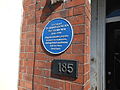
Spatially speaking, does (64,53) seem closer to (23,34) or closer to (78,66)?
(78,66)

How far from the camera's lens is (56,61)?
1.77m

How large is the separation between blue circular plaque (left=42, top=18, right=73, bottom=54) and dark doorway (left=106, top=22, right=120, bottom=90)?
1.37m

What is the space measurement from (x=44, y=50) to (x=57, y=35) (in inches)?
11.4

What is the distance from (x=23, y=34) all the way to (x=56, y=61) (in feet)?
2.57

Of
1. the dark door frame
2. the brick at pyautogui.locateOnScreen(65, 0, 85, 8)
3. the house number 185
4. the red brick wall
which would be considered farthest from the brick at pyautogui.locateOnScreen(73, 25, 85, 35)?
the dark door frame

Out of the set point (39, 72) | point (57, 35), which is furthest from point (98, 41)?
point (39, 72)

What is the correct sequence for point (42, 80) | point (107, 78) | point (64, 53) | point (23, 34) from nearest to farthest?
point (64, 53), point (42, 80), point (23, 34), point (107, 78)

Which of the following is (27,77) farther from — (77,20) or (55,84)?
(77,20)

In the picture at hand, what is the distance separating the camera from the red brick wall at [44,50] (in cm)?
159

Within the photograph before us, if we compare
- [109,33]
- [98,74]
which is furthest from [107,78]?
[109,33]

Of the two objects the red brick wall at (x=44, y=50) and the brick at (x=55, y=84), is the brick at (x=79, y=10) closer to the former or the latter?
the red brick wall at (x=44, y=50)

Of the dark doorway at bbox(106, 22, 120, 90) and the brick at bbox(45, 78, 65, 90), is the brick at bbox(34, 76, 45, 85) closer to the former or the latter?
the brick at bbox(45, 78, 65, 90)

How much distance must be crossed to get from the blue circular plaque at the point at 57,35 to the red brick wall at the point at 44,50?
0.05 meters

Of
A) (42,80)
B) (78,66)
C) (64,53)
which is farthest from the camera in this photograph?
(42,80)
